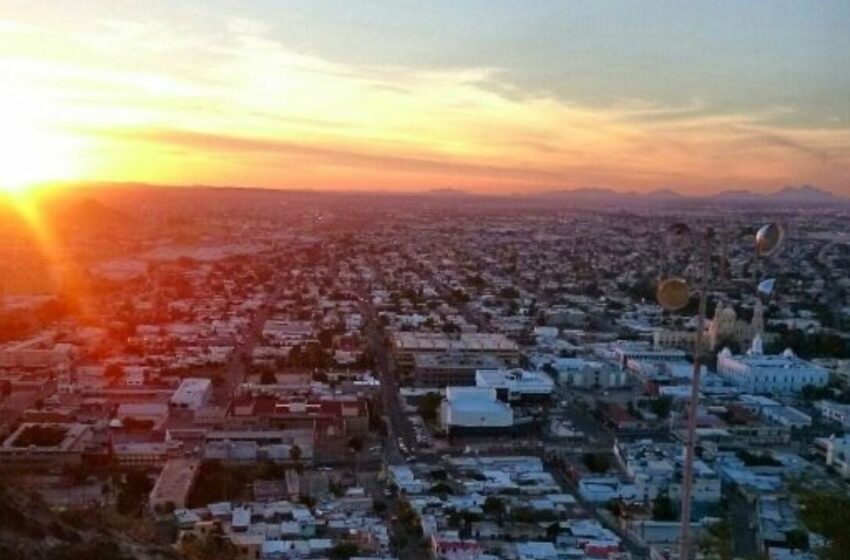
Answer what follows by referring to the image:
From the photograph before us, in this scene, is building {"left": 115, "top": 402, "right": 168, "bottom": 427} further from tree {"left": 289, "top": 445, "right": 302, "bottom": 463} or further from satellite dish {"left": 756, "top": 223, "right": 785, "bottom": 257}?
satellite dish {"left": 756, "top": 223, "right": 785, "bottom": 257}

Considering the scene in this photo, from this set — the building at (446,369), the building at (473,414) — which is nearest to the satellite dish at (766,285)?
the building at (473,414)

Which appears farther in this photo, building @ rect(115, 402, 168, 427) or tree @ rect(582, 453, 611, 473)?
building @ rect(115, 402, 168, 427)

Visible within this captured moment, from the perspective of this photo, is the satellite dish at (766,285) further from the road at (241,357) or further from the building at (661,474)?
the road at (241,357)

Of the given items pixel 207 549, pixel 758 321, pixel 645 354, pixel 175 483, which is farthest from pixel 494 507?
pixel 758 321

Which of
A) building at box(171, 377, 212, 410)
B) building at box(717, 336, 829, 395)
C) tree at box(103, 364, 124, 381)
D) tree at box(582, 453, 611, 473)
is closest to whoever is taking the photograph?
tree at box(582, 453, 611, 473)

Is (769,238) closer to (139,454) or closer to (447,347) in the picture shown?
(139,454)

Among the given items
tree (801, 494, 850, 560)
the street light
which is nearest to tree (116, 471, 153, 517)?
tree (801, 494, 850, 560)

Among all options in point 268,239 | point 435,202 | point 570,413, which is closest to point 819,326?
point 570,413

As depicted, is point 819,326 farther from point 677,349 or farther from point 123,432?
point 123,432
